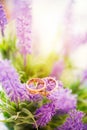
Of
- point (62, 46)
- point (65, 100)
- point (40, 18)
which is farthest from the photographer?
point (40, 18)

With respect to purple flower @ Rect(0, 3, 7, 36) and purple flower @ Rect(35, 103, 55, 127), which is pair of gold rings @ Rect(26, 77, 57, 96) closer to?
purple flower @ Rect(35, 103, 55, 127)

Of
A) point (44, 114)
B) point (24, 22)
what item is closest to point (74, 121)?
point (44, 114)

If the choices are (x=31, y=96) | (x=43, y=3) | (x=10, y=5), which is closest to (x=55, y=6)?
(x=43, y=3)

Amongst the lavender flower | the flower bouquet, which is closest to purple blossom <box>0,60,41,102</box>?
the flower bouquet

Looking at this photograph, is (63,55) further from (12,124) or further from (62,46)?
(12,124)

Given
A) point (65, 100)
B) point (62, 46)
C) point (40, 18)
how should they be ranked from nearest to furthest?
point (65, 100)
point (62, 46)
point (40, 18)

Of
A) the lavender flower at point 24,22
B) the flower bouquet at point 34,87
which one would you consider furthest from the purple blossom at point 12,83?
the lavender flower at point 24,22

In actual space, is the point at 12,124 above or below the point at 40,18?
below

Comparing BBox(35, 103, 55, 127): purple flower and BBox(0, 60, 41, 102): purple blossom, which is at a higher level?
BBox(0, 60, 41, 102): purple blossom
